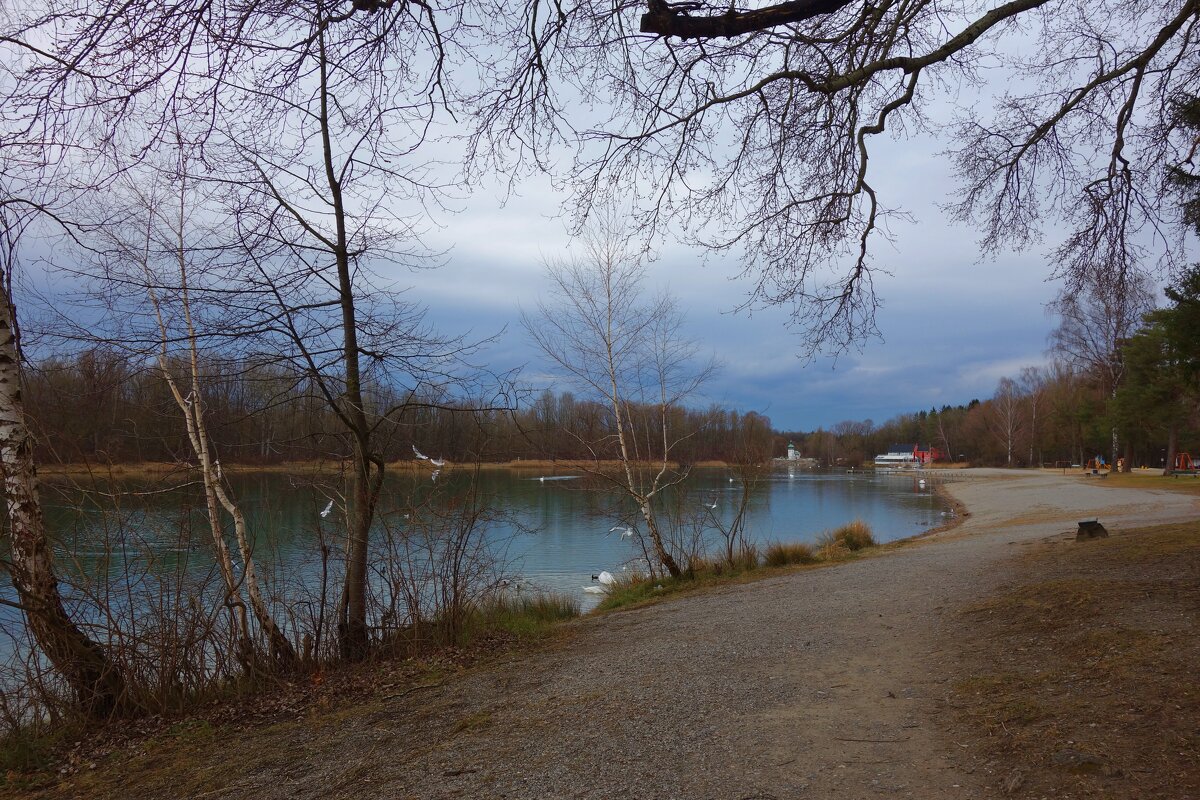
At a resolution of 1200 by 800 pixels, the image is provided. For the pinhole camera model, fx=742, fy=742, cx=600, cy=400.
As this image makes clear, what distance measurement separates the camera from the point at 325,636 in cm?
754

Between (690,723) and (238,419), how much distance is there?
482 cm

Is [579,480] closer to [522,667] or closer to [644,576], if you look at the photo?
[644,576]

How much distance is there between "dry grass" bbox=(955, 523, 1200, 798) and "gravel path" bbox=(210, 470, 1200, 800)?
0.83 ft

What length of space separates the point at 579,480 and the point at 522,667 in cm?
689

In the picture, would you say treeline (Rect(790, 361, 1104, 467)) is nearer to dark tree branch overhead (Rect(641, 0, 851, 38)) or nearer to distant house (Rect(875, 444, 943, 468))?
distant house (Rect(875, 444, 943, 468))

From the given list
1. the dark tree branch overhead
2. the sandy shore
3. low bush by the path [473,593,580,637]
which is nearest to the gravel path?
the sandy shore

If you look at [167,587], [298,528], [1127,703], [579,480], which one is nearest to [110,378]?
[167,587]

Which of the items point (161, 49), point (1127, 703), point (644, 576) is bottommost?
point (644, 576)

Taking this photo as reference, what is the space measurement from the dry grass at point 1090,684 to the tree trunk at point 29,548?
629 centimetres

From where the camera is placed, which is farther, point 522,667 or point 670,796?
point 522,667

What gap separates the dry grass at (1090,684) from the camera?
10.7ft

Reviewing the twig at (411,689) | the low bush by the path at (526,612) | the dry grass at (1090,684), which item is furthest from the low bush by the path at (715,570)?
the dry grass at (1090,684)

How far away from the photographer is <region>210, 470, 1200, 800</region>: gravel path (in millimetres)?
3752

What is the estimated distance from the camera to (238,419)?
22.4 feet
